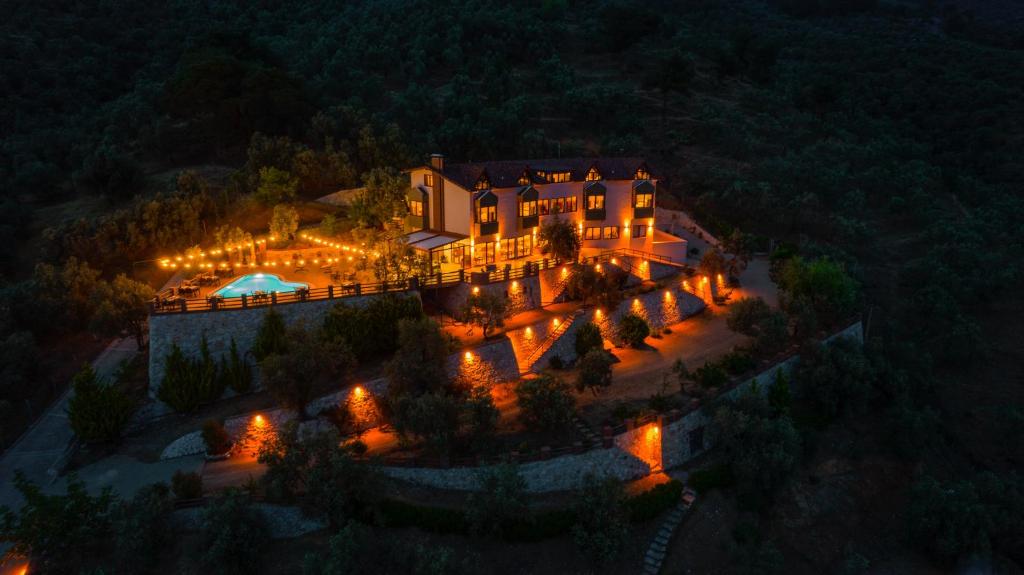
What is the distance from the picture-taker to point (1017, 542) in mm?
29250

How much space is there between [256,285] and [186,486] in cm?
1529

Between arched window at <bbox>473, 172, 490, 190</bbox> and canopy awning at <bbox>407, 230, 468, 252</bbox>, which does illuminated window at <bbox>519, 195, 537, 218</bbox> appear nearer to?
arched window at <bbox>473, 172, 490, 190</bbox>

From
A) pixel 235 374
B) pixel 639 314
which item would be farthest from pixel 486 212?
pixel 235 374

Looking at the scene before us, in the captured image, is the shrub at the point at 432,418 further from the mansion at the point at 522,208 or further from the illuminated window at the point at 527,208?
the illuminated window at the point at 527,208

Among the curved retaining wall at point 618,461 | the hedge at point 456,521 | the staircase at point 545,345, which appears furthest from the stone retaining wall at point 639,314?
the hedge at point 456,521

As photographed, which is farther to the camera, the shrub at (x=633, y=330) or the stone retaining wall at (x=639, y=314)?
the shrub at (x=633, y=330)

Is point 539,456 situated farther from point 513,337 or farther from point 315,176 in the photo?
point 315,176

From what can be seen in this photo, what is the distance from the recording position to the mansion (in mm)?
40344

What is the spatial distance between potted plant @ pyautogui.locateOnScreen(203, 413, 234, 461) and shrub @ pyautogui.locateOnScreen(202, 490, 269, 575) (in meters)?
5.33

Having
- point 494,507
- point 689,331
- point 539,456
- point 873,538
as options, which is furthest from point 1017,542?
point 494,507

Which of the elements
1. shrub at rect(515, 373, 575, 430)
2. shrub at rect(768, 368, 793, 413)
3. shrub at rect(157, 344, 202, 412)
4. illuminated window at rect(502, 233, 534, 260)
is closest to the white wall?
illuminated window at rect(502, 233, 534, 260)

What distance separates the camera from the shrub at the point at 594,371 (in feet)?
100

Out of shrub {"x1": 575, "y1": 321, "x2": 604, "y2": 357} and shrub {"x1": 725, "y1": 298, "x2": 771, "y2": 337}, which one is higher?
shrub {"x1": 725, "y1": 298, "x2": 771, "y2": 337}

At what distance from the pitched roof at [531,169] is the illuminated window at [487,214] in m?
1.57
